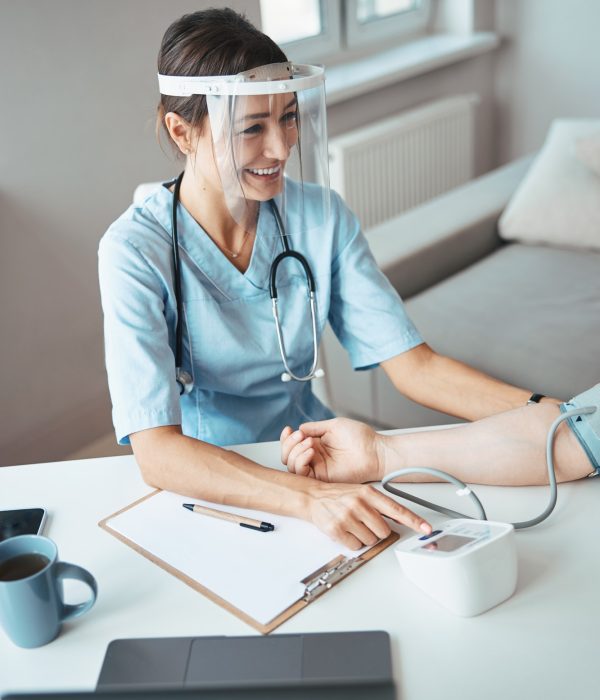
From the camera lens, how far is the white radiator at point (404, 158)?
9.13 ft

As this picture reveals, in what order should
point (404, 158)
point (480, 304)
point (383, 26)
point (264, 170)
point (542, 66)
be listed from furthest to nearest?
point (542, 66) → point (383, 26) → point (404, 158) → point (480, 304) → point (264, 170)

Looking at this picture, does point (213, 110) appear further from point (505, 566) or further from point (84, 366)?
point (84, 366)

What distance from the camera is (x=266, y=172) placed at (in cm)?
121

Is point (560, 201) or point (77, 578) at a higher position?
point (77, 578)

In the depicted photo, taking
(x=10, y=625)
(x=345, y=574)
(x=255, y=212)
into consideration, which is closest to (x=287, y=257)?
(x=255, y=212)

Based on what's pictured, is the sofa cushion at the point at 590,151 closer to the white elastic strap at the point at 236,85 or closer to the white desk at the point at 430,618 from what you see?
the white elastic strap at the point at 236,85

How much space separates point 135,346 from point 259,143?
1.14 feet

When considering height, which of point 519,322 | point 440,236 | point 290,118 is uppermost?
point 290,118

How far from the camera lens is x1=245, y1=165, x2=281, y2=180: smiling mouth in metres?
1.21

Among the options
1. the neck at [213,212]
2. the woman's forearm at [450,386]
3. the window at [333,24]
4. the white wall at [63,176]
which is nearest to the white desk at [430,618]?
the woman's forearm at [450,386]

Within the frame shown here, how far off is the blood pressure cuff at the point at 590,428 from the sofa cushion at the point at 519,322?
855 mm

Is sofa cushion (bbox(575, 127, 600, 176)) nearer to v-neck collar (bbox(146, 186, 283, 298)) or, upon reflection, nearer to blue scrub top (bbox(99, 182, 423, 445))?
blue scrub top (bbox(99, 182, 423, 445))

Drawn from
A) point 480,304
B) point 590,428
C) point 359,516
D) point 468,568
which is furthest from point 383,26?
point 468,568

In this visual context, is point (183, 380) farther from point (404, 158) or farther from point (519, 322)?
point (404, 158)
